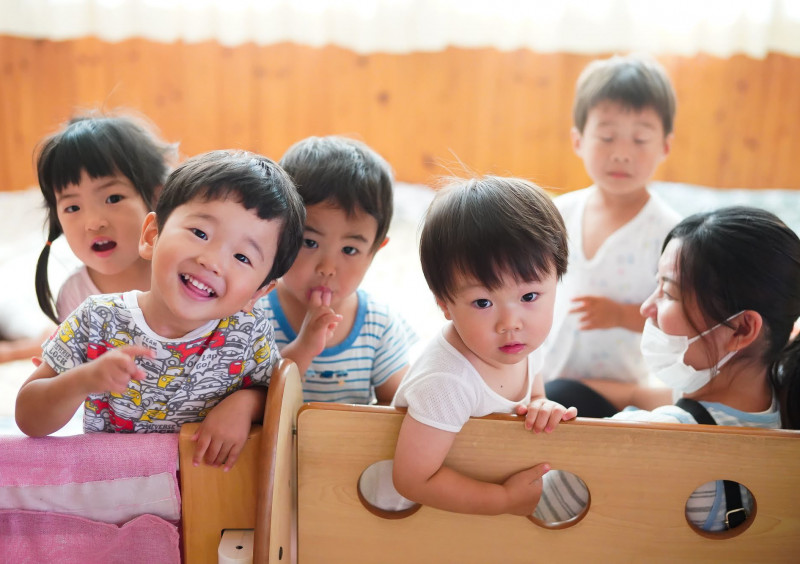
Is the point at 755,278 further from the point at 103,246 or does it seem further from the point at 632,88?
the point at 103,246

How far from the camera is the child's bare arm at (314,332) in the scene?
1055 mm

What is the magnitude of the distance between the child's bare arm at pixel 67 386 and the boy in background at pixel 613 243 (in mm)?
828

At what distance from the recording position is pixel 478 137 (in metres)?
2.64

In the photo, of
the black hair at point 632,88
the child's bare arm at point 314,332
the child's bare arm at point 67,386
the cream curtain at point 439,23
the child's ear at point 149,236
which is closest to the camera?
the child's bare arm at point 67,386

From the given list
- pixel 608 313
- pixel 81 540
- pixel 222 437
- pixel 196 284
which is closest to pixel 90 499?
pixel 81 540

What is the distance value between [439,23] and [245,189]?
1.78 m

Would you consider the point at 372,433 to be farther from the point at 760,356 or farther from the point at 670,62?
the point at 670,62

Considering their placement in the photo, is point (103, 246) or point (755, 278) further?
point (103, 246)

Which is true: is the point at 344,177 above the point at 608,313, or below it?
above

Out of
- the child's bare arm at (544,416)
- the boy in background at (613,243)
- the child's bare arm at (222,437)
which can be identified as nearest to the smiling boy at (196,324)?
the child's bare arm at (222,437)

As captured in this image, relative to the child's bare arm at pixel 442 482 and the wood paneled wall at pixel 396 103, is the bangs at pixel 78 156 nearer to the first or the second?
the child's bare arm at pixel 442 482

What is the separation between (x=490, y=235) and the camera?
84cm

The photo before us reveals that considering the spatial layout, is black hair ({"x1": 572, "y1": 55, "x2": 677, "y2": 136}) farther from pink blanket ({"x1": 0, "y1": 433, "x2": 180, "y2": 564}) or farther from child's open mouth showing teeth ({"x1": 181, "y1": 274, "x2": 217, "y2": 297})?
pink blanket ({"x1": 0, "y1": 433, "x2": 180, "y2": 564})

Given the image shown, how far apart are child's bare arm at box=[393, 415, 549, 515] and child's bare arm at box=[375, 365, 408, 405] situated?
1.16 feet
